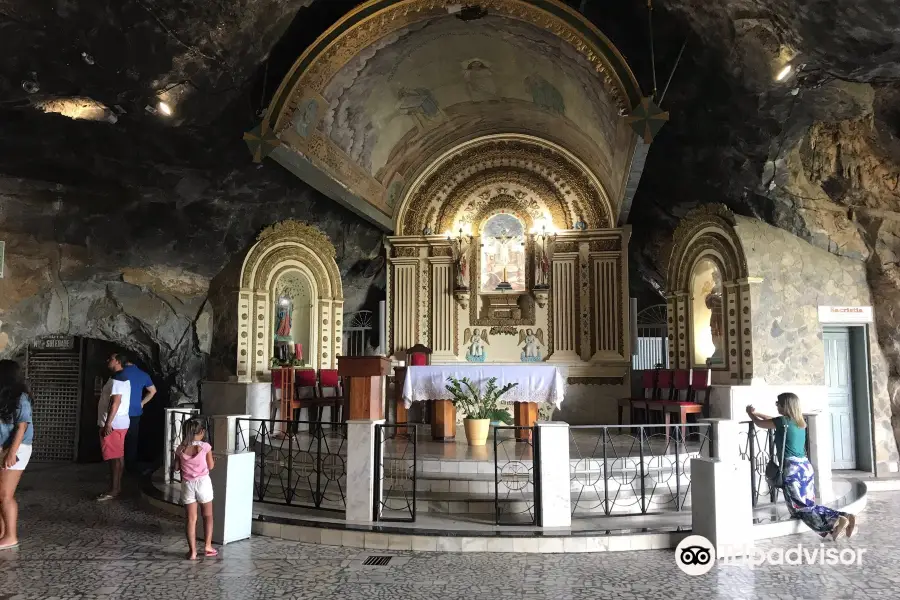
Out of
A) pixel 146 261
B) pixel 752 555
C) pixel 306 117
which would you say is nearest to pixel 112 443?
pixel 146 261

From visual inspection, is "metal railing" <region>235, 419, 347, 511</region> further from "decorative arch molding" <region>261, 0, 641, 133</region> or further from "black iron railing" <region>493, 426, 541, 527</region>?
"decorative arch molding" <region>261, 0, 641, 133</region>

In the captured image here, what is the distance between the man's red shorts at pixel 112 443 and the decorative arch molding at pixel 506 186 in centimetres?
694

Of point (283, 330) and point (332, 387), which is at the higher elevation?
point (283, 330)

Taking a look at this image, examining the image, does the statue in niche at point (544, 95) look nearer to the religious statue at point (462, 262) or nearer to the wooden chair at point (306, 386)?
the religious statue at point (462, 262)

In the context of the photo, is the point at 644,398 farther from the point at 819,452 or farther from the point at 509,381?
the point at 819,452

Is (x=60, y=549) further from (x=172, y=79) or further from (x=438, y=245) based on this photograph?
(x=438, y=245)

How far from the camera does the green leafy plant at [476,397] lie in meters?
7.95

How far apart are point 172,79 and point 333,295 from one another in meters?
5.13

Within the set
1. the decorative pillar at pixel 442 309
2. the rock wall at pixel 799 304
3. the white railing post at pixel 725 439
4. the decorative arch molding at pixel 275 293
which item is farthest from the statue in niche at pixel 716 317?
the decorative arch molding at pixel 275 293

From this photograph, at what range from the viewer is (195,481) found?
5.12 meters

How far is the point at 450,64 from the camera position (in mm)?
10305

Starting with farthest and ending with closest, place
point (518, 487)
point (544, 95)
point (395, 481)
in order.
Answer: point (544, 95) → point (395, 481) → point (518, 487)

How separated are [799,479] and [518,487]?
8.07 ft

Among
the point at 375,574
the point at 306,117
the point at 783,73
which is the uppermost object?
the point at 306,117
